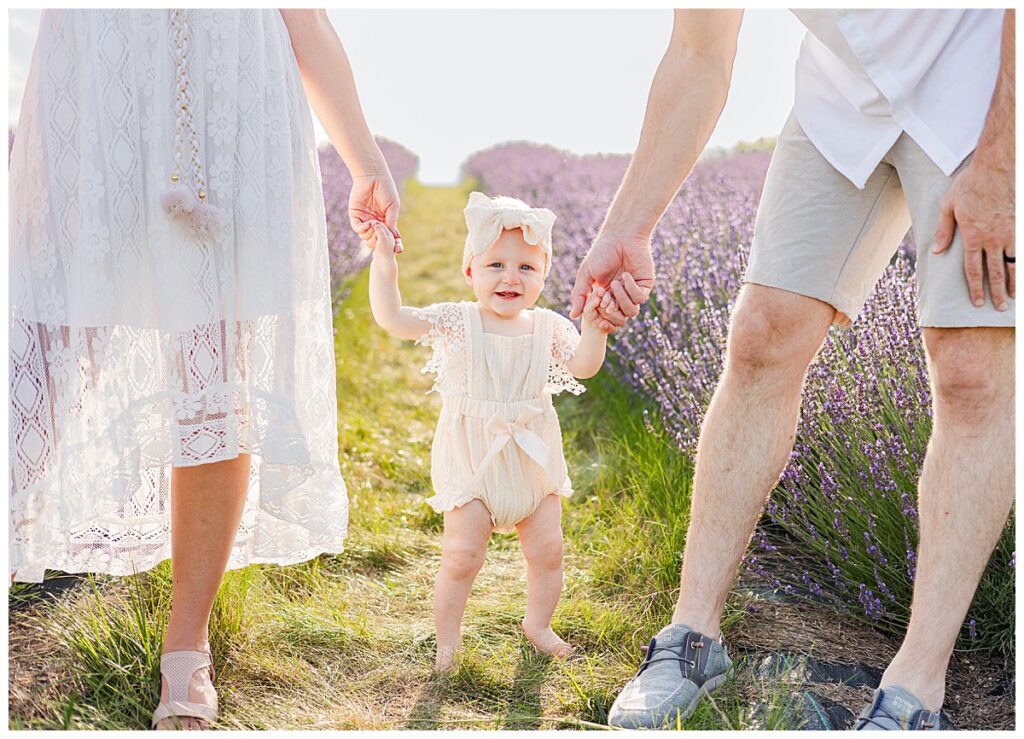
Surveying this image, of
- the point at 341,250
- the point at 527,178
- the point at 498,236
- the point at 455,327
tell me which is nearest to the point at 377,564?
the point at 455,327

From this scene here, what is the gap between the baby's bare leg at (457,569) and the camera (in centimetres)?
219

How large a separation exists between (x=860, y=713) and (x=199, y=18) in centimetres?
178

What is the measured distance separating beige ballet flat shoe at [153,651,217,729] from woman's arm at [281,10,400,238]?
939mm

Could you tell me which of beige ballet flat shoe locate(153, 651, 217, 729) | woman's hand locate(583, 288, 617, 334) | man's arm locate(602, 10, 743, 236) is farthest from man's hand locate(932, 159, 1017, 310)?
beige ballet flat shoe locate(153, 651, 217, 729)

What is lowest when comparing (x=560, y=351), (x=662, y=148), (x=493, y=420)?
(x=493, y=420)

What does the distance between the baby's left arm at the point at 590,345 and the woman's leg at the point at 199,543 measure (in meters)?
0.74

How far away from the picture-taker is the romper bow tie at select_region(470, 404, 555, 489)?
2195mm

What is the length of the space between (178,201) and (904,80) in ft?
4.29

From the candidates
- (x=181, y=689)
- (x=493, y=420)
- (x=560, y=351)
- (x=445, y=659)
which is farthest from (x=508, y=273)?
(x=181, y=689)

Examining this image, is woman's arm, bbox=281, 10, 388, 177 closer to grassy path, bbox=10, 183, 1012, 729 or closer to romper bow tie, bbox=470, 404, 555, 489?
romper bow tie, bbox=470, 404, 555, 489

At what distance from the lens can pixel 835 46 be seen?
193 centimetres

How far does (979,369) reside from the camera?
1.79m

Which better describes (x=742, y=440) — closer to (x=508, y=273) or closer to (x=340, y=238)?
(x=508, y=273)

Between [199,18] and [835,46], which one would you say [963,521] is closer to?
[835,46]
